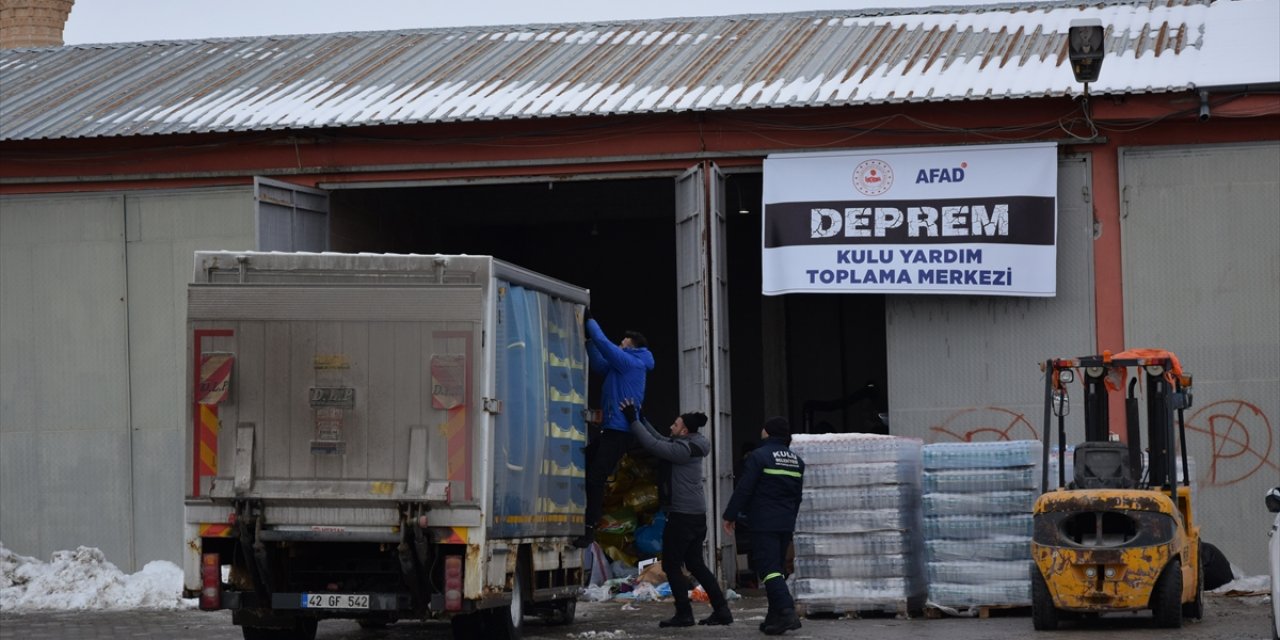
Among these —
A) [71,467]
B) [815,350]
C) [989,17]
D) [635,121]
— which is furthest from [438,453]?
[815,350]

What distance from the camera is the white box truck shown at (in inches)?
448

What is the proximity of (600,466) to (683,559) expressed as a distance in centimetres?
105

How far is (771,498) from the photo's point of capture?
13.8 metres

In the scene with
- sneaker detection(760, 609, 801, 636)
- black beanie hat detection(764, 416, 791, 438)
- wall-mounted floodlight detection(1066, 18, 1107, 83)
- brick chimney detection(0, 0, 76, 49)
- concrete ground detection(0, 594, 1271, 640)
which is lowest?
concrete ground detection(0, 594, 1271, 640)

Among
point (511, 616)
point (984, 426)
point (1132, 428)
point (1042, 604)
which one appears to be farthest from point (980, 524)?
point (511, 616)

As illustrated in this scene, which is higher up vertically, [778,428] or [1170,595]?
[778,428]

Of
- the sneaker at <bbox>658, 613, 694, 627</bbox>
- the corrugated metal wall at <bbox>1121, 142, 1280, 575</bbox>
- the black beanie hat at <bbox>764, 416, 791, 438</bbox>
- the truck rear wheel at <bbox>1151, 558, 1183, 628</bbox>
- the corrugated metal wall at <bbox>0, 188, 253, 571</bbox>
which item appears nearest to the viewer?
the truck rear wheel at <bbox>1151, 558, 1183, 628</bbox>

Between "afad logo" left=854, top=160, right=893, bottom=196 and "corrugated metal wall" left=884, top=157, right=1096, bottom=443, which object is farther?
"afad logo" left=854, top=160, right=893, bottom=196

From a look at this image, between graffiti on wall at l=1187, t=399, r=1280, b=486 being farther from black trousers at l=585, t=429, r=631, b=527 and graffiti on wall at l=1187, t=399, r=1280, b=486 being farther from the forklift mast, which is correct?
black trousers at l=585, t=429, r=631, b=527

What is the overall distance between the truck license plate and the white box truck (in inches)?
0.4

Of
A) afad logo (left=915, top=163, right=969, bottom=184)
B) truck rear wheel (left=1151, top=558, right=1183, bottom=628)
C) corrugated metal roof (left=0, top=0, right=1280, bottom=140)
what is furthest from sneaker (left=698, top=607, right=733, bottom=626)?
corrugated metal roof (left=0, top=0, right=1280, bottom=140)

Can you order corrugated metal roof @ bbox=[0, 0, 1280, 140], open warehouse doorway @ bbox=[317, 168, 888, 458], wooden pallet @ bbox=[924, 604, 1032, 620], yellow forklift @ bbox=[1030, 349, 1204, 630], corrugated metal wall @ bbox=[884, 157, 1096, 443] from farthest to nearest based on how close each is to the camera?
open warehouse doorway @ bbox=[317, 168, 888, 458] → corrugated metal roof @ bbox=[0, 0, 1280, 140] → corrugated metal wall @ bbox=[884, 157, 1096, 443] → wooden pallet @ bbox=[924, 604, 1032, 620] → yellow forklift @ bbox=[1030, 349, 1204, 630]

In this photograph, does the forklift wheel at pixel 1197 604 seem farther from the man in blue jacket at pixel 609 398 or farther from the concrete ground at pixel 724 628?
the man in blue jacket at pixel 609 398

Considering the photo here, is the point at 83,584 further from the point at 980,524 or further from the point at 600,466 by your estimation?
the point at 980,524
